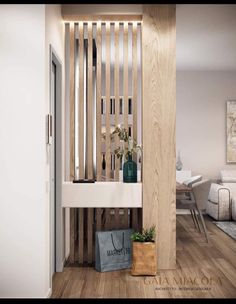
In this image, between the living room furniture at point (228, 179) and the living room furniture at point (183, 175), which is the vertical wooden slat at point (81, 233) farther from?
the living room furniture at point (228, 179)

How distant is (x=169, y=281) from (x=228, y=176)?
446 cm

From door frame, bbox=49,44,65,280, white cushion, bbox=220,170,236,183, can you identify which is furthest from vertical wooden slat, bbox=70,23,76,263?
white cushion, bbox=220,170,236,183

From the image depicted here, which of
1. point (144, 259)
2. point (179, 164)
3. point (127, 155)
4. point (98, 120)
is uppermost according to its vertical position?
point (98, 120)

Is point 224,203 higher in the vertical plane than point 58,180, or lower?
lower

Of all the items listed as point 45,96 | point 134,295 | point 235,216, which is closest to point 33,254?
point 134,295

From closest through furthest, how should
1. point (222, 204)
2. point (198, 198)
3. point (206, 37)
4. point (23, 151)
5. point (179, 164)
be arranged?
point (23, 151)
point (198, 198)
point (206, 37)
point (222, 204)
point (179, 164)

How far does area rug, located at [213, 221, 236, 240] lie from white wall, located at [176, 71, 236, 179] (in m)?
1.48

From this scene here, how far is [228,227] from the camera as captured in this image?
6688 millimetres

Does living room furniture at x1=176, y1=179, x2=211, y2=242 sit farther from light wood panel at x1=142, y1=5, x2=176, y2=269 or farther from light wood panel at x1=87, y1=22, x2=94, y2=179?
light wood panel at x1=87, y1=22, x2=94, y2=179

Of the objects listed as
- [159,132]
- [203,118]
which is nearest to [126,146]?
[159,132]

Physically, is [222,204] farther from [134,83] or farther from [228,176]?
[134,83]

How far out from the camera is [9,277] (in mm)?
3258
